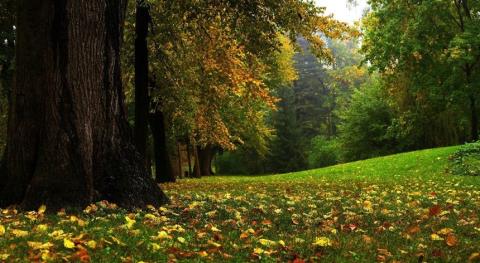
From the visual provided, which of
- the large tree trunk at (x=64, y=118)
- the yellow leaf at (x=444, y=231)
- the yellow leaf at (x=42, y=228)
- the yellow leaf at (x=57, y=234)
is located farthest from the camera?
the large tree trunk at (x=64, y=118)

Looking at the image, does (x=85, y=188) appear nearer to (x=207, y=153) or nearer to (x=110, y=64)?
(x=110, y=64)

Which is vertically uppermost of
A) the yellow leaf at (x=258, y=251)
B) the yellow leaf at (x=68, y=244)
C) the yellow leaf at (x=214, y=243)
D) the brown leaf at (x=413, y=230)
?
the yellow leaf at (x=68, y=244)

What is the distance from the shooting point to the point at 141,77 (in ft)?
57.9

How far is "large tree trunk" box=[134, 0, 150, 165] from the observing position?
17.7 metres

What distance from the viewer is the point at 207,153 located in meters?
48.0

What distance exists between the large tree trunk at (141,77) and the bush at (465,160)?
13138mm

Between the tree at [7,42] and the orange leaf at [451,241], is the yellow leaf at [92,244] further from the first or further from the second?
the tree at [7,42]

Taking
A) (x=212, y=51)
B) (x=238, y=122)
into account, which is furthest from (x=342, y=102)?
(x=212, y=51)

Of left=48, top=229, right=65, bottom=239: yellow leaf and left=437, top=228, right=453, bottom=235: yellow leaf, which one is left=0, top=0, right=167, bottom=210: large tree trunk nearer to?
left=48, top=229, right=65, bottom=239: yellow leaf

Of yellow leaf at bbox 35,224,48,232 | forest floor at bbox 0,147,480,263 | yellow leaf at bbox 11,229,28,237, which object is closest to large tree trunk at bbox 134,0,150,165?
forest floor at bbox 0,147,480,263

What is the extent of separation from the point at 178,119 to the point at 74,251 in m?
21.0

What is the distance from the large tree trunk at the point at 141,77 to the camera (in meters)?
17.7

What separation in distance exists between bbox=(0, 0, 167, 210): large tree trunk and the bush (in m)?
17.0

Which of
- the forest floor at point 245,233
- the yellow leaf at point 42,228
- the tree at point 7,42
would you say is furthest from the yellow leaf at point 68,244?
the tree at point 7,42
